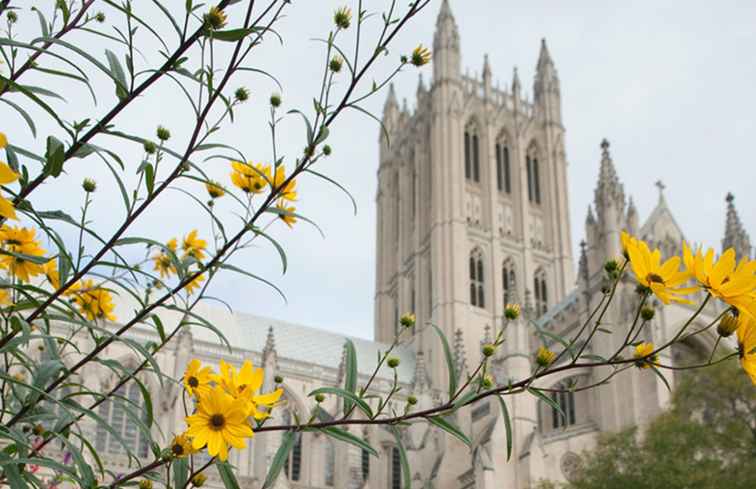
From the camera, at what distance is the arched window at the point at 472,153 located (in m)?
52.0

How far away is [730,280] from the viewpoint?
268cm

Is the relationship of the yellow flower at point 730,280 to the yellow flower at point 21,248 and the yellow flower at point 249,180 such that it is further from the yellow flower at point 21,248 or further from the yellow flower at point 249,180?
the yellow flower at point 21,248

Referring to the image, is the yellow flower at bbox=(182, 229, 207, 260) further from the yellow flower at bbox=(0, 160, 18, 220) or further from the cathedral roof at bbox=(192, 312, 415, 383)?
the cathedral roof at bbox=(192, 312, 415, 383)

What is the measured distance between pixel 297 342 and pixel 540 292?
14.3 m

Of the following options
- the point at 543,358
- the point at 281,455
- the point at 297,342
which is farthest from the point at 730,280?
the point at 297,342

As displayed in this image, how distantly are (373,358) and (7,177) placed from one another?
139 ft

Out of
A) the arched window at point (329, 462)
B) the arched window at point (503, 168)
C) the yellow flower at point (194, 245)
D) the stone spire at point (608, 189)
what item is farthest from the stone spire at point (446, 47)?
the yellow flower at point (194, 245)

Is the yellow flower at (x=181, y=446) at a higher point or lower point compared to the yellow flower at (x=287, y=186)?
lower

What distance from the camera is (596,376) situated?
29266 millimetres

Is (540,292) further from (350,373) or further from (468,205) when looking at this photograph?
(350,373)

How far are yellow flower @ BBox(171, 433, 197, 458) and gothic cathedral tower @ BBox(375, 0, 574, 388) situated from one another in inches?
1641

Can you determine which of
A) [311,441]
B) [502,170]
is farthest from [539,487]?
[502,170]

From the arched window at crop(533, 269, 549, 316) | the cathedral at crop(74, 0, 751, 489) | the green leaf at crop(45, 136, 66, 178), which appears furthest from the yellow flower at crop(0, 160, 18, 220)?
the arched window at crop(533, 269, 549, 316)

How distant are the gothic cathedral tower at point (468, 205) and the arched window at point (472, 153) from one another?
0.06 meters
